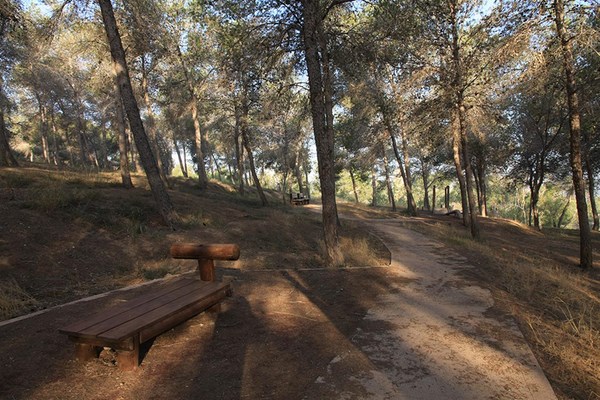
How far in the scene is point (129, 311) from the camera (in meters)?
3.55

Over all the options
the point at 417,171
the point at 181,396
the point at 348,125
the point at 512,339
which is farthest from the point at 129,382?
the point at 417,171

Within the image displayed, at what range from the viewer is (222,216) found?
517 inches

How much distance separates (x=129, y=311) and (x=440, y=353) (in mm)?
3274

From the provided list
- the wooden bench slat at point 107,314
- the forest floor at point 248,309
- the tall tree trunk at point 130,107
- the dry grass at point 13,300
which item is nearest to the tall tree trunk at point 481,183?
the forest floor at point 248,309

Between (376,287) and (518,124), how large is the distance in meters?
26.0

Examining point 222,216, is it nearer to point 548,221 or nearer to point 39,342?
point 39,342

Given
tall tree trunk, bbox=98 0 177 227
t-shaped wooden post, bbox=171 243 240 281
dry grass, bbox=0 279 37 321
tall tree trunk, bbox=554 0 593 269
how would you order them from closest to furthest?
dry grass, bbox=0 279 37 321 → t-shaped wooden post, bbox=171 243 240 281 → tall tree trunk, bbox=554 0 593 269 → tall tree trunk, bbox=98 0 177 227

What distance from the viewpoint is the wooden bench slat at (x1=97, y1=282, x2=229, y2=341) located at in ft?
9.74

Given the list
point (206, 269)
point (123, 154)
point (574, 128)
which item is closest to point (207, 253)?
point (206, 269)

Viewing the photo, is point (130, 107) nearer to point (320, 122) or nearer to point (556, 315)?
point (320, 122)

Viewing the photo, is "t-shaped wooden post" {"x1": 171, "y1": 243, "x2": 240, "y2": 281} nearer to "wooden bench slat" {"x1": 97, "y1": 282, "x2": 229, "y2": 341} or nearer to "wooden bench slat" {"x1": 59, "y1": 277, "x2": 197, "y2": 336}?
"wooden bench slat" {"x1": 97, "y1": 282, "x2": 229, "y2": 341}

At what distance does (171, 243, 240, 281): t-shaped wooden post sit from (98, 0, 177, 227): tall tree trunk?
5.46 m

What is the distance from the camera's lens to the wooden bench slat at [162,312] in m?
2.97

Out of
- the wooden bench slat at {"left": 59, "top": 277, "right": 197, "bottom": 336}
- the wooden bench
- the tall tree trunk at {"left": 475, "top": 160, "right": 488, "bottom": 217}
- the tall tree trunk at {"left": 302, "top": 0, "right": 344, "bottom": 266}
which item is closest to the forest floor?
the wooden bench
